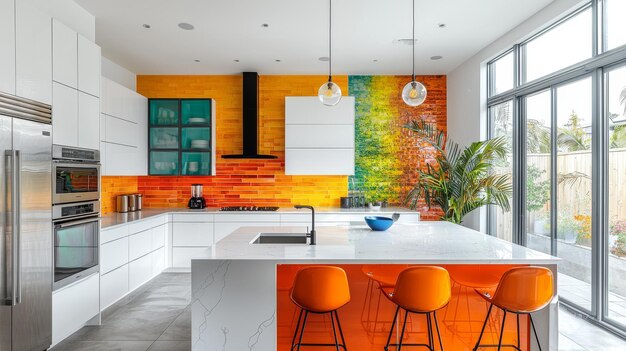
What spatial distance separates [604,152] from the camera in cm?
307

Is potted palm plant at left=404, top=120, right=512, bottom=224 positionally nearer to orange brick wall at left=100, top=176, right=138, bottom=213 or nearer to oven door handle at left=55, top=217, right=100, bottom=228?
oven door handle at left=55, top=217, right=100, bottom=228

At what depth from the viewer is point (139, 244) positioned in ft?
14.0

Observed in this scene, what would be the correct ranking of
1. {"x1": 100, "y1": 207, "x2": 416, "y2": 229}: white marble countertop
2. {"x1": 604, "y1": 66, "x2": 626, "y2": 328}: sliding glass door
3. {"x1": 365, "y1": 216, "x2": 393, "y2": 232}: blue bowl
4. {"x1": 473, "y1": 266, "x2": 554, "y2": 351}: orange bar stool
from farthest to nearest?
{"x1": 100, "y1": 207, "x2": 416, "y2": 229}: white marble countertop
{"x1": 365, "y1": 216, "x2": 393, "y2": 232}: blue bowl
{"x1": 604, "y1": 66, "x2": 626, "y2": 328}: sliding glass door
{"x1": 473, "y1": 266, "x2": 554, "y2": 351}: orange bar stool

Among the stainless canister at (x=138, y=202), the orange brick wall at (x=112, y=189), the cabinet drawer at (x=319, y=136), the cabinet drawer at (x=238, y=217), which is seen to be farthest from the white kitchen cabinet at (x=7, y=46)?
the cabinet drawer at (x=319, y=136)

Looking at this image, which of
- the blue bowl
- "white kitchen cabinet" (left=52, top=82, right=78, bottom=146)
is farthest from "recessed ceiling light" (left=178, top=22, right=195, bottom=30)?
the blue bowl

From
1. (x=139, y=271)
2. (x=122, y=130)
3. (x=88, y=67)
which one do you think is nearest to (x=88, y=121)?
(x=88, y=67)

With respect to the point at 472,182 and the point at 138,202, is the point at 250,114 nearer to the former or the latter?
the point at 138,202

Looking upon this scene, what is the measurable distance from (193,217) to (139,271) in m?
1.02

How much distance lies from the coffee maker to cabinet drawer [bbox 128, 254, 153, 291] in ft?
3.55

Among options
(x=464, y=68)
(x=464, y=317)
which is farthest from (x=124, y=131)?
(x=464, y=68)

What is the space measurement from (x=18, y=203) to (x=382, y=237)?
2.63m

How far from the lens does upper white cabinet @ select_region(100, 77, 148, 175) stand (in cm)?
421

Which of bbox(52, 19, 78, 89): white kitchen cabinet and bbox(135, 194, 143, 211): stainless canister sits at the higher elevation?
bbox(52, 19, 78, 89): white kitchen cabinet

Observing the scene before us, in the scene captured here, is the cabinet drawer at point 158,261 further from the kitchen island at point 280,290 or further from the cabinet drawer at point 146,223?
the kitchen island at point 280,290
